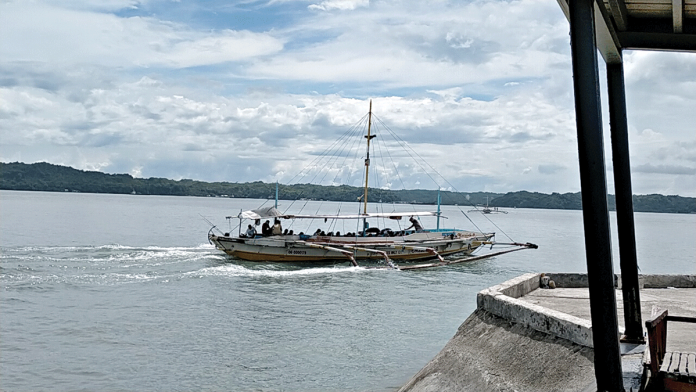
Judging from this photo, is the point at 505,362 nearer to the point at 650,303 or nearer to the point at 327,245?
the point at 650,303

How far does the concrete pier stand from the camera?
740cm

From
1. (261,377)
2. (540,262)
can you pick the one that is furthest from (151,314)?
(540,262)

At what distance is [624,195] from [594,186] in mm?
2368

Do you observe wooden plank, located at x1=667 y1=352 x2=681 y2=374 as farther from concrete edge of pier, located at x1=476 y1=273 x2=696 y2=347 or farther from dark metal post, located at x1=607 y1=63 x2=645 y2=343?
concrete edge of pier, located at x1=476 y1=273 x2=696 y2=347

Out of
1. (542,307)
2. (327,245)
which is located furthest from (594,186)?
(327,245)

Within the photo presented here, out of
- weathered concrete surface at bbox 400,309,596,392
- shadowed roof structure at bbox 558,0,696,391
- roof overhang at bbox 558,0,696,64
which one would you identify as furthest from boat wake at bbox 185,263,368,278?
roof overhang at bbox 558,0,696,64

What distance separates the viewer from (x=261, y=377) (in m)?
15.2

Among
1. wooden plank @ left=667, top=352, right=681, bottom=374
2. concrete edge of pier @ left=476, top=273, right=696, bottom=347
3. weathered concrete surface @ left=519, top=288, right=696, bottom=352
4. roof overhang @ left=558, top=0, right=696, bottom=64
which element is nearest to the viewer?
wooden plank @ left=667, top=352, right=681, bottom=374

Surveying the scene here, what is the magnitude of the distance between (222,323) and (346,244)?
18.3 meters

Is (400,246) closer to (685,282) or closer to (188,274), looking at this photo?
(188,274)

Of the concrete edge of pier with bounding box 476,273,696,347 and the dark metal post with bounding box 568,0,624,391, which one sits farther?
the concrete edge of pier with bounding box 476,273,696,347

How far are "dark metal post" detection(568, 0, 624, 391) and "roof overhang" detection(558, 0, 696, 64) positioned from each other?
137cm

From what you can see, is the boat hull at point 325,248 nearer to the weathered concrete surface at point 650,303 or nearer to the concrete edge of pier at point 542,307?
the concrete edge of pier at point 542,307

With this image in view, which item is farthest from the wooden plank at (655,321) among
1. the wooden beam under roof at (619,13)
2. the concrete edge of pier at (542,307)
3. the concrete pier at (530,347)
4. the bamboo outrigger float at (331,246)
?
the bamboo outrigger float at (331,246)
